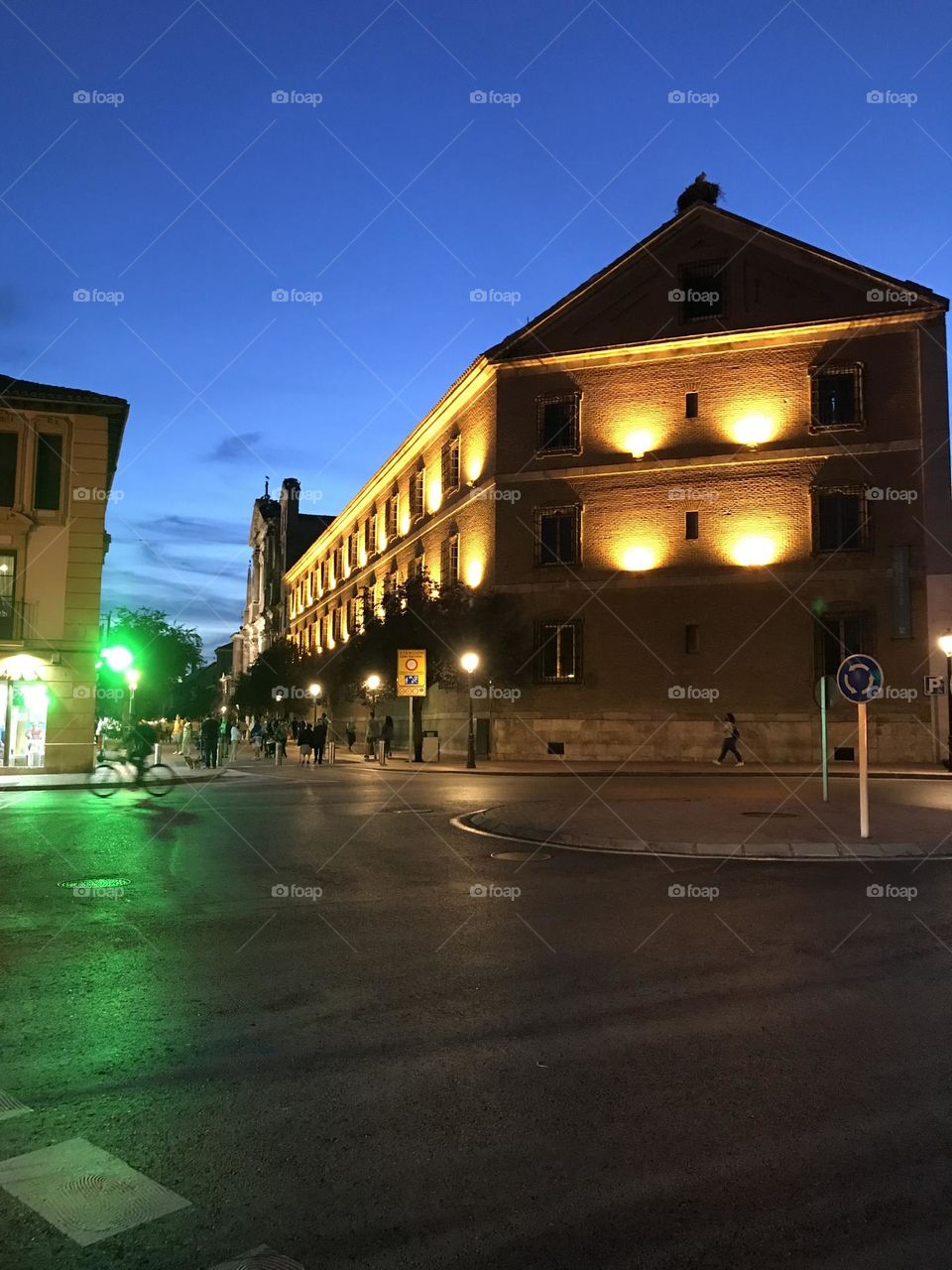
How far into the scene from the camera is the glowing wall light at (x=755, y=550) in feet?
108

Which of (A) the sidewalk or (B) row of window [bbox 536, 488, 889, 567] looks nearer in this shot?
(A) the sidewalk

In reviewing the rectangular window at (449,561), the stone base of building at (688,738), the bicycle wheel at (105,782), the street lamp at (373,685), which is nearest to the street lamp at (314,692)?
the street lamp at (373,685)

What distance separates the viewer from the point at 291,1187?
3.31m

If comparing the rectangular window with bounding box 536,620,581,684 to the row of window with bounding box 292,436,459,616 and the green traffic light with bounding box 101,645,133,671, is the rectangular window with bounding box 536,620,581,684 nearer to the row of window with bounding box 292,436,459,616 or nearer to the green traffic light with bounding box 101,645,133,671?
the row of window with bounding box 292,436,459,616

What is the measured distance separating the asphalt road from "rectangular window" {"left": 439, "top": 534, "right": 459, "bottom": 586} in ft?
100

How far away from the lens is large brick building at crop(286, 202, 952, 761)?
105ft

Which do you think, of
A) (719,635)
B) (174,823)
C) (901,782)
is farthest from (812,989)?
(719,635)

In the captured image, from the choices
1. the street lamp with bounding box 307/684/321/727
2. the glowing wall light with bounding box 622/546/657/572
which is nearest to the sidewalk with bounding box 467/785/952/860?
the glowing wall light with bounding box 622/546/657/572

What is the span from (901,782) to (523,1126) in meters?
22.5

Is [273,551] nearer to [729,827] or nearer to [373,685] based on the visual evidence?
[373,685]

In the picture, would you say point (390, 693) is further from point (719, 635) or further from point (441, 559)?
point (719, 635)

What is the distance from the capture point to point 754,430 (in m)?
33.3

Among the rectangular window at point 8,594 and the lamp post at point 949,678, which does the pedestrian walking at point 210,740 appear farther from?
the lamp post at point 949,678

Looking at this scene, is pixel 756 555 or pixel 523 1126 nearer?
pixel 523 1126
